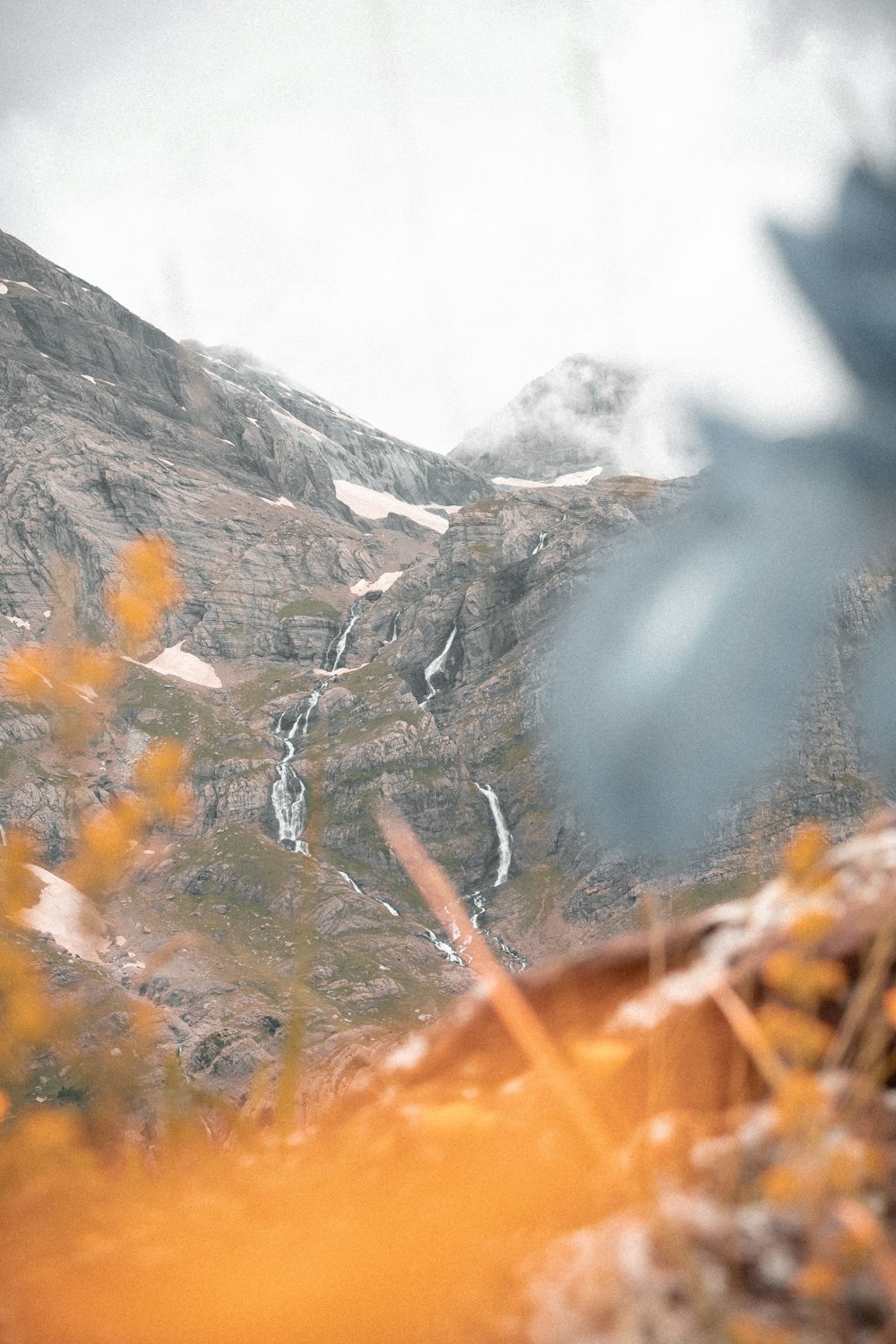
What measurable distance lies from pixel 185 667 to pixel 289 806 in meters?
56.0

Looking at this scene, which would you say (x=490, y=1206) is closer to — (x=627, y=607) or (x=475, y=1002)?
(x=475, y=1002)

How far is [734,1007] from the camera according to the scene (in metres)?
3.65

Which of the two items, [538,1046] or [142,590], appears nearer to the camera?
[538,1046]

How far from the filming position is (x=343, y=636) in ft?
579

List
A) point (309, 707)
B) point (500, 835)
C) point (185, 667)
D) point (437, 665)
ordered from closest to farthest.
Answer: point (500, 835) → point (309, 707) → point (437, 665) → point (185, 667)

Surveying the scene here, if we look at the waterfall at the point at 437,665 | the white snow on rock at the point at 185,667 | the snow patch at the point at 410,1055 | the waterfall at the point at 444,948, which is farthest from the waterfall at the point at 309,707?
the snow patch at the point at 410,1055

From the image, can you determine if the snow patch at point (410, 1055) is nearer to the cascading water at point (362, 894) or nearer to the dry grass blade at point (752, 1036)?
the dry grass blade at point (752, 1036)

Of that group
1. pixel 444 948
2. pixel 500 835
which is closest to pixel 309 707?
pixel 500 835

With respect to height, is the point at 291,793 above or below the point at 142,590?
below

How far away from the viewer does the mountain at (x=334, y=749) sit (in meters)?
95.9

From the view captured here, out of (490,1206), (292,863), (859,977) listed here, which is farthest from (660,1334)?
(292,863)

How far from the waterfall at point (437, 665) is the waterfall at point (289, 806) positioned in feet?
104

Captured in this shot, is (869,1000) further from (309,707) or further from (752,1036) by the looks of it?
(309,707)

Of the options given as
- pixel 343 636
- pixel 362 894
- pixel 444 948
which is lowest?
pixel 444 948
